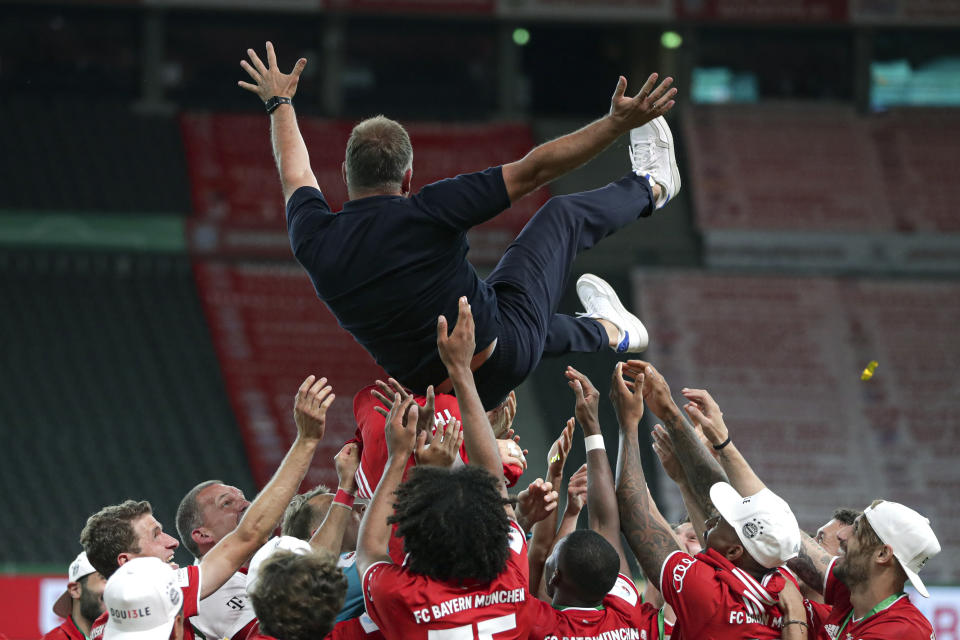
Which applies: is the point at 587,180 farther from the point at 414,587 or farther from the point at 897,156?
the point at 414,587

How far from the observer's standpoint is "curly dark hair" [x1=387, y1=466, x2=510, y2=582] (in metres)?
3.81

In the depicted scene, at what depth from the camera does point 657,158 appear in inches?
225

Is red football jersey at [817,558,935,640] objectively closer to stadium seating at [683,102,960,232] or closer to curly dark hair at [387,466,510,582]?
curly dark hair at [387,466,510,582]

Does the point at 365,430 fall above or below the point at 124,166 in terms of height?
below

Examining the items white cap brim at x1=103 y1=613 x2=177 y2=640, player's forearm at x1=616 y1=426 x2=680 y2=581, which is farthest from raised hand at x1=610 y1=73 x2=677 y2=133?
→ white cap brim at x1=103 y1=613 x2=177 y2=640

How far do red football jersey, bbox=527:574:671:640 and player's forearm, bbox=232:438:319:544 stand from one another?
943mm

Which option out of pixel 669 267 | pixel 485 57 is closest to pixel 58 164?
pixel 485 57

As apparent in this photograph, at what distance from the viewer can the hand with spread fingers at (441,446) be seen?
169 inches

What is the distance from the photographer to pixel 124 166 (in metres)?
19.9

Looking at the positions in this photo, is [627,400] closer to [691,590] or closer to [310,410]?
[691,590]

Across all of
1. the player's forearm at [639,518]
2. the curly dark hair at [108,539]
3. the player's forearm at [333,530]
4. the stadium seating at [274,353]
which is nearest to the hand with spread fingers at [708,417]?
the player's forearm at [639,518]

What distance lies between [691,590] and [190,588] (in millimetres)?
1720

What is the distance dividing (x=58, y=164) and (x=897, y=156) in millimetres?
14658

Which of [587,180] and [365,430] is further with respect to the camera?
[587,180]
